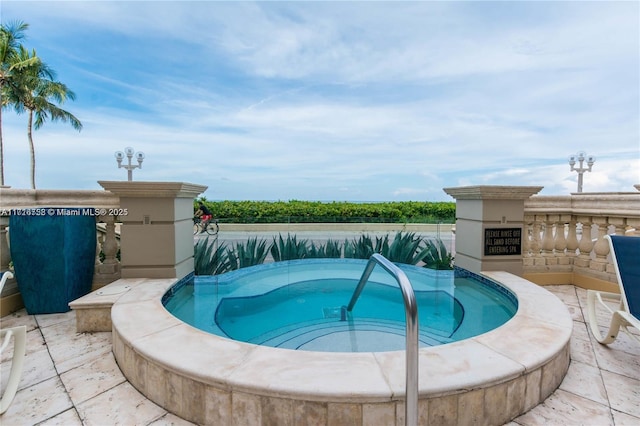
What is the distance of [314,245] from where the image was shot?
6.20 metres

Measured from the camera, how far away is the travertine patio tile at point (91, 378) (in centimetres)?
209

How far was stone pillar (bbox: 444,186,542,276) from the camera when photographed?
4332 millimetres

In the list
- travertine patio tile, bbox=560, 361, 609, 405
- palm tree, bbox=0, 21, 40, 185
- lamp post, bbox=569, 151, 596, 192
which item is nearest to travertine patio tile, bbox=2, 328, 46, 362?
travertine patio tile, bbox=560, 361, 609, 405

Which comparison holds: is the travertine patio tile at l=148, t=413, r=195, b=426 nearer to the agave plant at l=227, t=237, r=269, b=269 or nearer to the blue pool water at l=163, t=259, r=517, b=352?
the blue pool water at l=163, t=259, r=517, b=352

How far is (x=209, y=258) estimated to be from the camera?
5.22 m

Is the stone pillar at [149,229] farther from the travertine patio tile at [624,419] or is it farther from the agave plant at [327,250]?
the travertine patio tile at [624,419]

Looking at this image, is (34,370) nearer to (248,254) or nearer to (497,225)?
(248,254)

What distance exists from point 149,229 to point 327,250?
10.6 ft

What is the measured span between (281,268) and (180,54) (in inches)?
264

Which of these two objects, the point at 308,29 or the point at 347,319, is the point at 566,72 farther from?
the point at 347,319

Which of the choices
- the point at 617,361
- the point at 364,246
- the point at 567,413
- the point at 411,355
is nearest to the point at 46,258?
the point at 411,355

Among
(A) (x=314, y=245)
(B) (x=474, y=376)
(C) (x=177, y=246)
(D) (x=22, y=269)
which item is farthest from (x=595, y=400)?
(D) (x=22, y=269)

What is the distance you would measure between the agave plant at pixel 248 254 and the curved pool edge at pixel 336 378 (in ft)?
10.3

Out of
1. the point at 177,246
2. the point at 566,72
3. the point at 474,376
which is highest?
the point at 566,72
